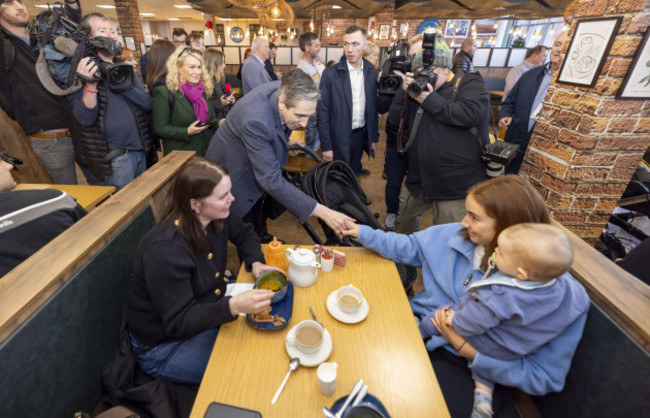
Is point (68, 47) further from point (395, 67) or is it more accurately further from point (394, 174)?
point (394, 174)

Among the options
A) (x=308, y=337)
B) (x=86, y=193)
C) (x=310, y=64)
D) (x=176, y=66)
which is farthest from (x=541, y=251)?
(x=310, y=64)

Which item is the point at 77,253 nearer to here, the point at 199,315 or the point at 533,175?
the point at 199,315

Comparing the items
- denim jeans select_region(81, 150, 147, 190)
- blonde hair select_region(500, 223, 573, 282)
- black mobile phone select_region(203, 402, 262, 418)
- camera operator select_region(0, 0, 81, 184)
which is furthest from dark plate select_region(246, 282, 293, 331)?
camera operator select_region(0, 0, 81, 184)

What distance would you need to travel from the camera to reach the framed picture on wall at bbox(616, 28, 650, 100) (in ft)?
4.15

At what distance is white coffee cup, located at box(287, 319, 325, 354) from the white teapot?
0.21m

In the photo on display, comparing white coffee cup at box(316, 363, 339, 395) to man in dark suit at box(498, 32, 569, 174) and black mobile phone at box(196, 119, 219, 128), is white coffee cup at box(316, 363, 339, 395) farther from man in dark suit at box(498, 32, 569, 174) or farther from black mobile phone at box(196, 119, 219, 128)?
man in dark suit at box(498, 32, 569, 174)

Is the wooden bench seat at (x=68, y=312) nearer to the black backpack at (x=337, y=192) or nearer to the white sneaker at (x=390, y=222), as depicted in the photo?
the black backpack at (x=337, y=192)

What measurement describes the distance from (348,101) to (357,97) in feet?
0.60

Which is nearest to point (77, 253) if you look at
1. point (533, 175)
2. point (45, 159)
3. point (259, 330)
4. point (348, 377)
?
point (259, 330)

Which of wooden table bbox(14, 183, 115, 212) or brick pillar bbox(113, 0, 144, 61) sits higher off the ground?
brick pillar bbox(113, 0, 144, 61)

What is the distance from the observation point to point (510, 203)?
3.59 ft

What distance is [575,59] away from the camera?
56.8 inches

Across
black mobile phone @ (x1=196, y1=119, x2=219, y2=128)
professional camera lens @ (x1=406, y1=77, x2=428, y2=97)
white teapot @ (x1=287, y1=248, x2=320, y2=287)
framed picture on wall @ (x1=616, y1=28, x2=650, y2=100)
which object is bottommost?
white teapot @ (x1=287, y1=248, x2=320, y2=287)

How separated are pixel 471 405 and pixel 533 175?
120 cm
